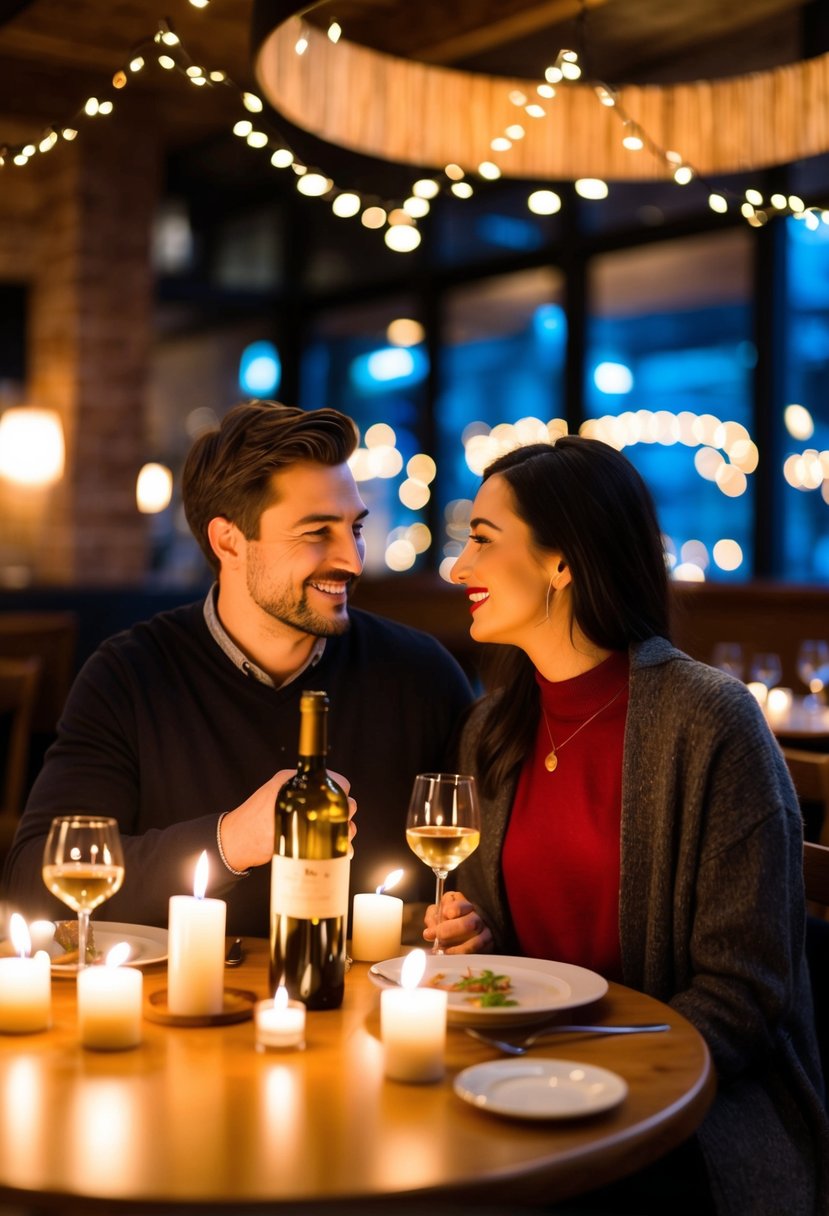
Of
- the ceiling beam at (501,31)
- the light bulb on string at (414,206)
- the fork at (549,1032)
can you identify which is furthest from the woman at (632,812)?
the ceiling beam at (501,31)

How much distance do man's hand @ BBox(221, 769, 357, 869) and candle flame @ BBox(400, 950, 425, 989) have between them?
9.5 inches

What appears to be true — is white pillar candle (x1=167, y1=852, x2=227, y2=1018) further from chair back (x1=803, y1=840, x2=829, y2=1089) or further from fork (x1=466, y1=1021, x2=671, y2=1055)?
chair back (x1=803, y1=840, x2=829, y2=1089)

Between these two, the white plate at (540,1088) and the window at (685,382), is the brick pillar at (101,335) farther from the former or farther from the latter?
the white plate at (540,1088)

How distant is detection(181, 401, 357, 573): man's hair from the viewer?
228cm

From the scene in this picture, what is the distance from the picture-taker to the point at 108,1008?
4.53 ft

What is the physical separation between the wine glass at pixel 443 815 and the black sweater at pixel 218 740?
0.44 meters

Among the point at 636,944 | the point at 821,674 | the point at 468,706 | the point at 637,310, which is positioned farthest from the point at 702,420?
the point at 636,944

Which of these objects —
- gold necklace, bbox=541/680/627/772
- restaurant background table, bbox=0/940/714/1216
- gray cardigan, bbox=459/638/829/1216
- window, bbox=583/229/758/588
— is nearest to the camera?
restaurant background table, bbox=0/940/714/1216

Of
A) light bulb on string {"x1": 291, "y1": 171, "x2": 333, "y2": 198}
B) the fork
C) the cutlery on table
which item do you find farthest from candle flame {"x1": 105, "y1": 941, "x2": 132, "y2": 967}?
light bulb on string {"x1": 291, "y1": 171, "x2": 333, "y2": 198}

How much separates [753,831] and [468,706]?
2.50ft

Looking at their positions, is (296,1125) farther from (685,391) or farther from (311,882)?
(685,391)

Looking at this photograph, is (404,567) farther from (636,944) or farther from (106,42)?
(636,944)

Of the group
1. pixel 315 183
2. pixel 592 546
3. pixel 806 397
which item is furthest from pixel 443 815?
pixel 806 397

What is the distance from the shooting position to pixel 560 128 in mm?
3629
